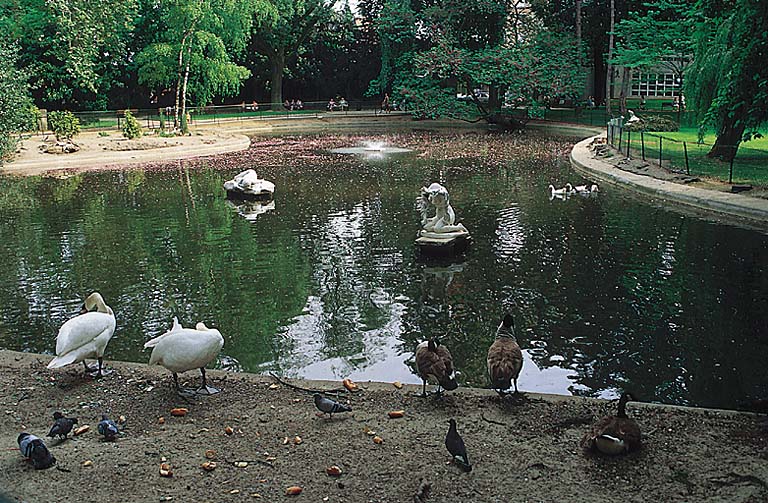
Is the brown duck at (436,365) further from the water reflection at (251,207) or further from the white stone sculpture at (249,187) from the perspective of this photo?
the white stone sculpture at (249,187)

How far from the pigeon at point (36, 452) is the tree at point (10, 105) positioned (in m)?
25.5

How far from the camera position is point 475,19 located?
51406 millimetres

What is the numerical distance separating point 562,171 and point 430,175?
4.87 meters

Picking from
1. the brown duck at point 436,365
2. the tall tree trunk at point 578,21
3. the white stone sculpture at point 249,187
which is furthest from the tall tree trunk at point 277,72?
the brown duck at point 436,365

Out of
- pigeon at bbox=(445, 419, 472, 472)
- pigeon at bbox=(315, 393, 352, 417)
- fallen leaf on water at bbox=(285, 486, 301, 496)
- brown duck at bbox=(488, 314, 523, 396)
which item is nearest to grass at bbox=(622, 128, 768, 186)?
brown duck at bbox=(488, 314, 523, 396)

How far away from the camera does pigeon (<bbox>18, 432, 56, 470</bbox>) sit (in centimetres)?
593

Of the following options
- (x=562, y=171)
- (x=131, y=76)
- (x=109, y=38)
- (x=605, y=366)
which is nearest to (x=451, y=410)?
(x=605, y=366)

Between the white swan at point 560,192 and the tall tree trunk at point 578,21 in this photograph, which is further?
→ the tall tree trunk at point 578,21

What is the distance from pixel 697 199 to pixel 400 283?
394 inches

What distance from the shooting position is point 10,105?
28516mm

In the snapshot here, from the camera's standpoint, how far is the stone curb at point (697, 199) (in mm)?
17000

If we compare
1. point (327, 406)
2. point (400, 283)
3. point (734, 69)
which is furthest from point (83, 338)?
point (734, 69)

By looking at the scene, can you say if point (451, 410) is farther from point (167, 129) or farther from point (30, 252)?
point (167, 129)

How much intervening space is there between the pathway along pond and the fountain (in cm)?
32
